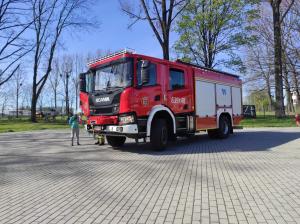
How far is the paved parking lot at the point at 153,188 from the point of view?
4961mm

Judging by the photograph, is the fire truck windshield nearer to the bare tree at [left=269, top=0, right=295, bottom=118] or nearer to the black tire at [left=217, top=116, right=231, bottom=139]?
the black tire at [left=217, top=116, right=231, bottom=139]

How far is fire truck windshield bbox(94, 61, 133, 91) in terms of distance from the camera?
11.0 metres

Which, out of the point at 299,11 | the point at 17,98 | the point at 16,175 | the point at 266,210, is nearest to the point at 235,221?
the point at 266,210

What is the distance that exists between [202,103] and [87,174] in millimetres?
7543

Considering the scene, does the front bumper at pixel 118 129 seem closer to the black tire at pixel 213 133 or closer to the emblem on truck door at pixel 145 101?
the emblem on truck door at pixel 145 101

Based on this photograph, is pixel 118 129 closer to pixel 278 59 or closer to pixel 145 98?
pixel 145 98

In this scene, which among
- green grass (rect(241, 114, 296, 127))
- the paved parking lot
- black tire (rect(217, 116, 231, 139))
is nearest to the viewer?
the paved parking lot

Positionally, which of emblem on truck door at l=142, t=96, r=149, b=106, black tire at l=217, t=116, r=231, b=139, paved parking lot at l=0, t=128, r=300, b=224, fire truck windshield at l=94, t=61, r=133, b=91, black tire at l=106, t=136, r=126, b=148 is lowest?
paved parking lot at l=0, t=128, r=300, b=224

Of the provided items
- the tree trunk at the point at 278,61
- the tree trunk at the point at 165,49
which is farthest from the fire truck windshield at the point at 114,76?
the tree trunk at the point at 278,61

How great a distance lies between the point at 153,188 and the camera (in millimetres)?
6559

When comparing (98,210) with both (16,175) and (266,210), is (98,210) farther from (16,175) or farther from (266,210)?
(16,175)

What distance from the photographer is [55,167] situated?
915 cm

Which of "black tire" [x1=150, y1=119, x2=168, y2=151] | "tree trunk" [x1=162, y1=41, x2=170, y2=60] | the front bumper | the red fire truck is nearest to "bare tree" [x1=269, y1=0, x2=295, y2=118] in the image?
"tree trunk" [x1=162, y1=41, x2=170, y2=60]

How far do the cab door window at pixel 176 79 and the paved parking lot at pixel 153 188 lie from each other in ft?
9.36
